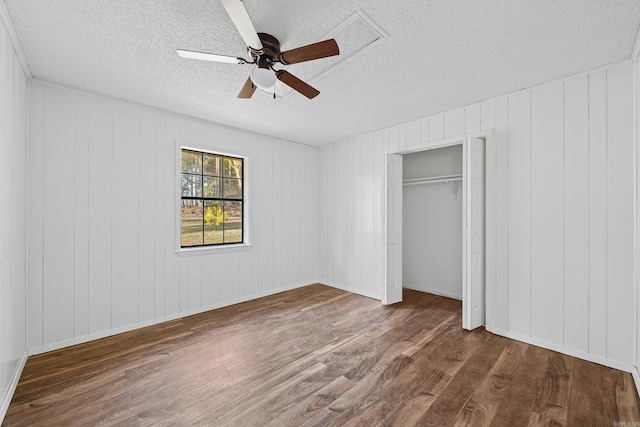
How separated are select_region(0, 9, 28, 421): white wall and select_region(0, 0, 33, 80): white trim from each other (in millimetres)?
34

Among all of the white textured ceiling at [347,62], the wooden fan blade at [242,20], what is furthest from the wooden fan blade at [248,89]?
the wooden fan blade at [242,20]

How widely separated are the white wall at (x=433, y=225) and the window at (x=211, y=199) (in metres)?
2.86

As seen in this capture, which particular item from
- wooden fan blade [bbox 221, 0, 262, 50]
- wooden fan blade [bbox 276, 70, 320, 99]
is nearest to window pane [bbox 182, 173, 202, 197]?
wooden fan blade [bbox 276, 70, 320, 99]

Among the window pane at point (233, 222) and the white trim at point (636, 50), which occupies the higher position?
the white trim at point (636, 50)

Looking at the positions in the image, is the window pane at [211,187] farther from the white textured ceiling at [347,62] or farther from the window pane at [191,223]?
the white textured ceiling at [347,62]

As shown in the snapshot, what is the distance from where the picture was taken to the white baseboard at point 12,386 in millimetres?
1809

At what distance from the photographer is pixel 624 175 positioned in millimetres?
2312

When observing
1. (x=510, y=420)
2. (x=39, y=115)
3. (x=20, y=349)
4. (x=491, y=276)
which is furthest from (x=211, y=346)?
(x=491, y=276)

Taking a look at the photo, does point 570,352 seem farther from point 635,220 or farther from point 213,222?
point 213,222

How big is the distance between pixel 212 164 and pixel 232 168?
313 millimetres

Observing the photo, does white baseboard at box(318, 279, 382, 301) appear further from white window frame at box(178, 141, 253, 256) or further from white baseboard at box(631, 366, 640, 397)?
white baseboard at box(631, 366, 640, 397)

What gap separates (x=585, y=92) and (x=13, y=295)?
513cm

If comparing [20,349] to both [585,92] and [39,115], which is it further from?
[585,92]

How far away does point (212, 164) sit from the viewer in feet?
13.0
